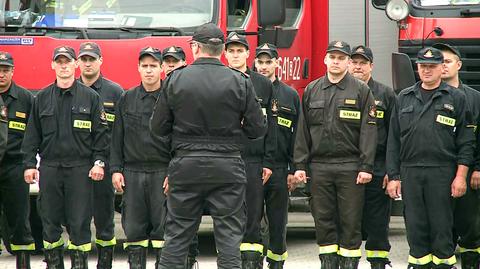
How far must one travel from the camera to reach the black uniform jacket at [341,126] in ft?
35.1

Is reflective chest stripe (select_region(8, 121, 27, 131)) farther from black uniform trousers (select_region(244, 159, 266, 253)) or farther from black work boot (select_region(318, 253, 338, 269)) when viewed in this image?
black work boot (select_region(318, 253, 338, 269))

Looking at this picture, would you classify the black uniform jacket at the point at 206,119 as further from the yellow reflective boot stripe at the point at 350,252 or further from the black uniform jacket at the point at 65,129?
the black uniform jacket at the point at 65,129

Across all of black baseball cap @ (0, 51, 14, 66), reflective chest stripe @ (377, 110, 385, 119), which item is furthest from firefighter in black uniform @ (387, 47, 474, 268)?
black baseball cap @ (0, 51, 14, 66)

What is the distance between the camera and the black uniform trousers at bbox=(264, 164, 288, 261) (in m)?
11.3

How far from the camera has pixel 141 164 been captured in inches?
433

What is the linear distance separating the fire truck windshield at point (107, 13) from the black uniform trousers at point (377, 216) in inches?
115

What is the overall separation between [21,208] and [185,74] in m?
3.14

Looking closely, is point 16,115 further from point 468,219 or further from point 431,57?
point 468,219

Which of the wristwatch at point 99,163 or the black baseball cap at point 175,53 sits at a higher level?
the black baseball cap at point 175,53

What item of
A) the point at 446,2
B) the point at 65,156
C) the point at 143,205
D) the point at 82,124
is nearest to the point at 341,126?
the point at 143,205

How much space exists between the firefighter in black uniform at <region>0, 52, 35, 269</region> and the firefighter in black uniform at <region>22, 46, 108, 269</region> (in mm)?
584

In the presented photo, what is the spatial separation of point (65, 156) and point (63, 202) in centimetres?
39

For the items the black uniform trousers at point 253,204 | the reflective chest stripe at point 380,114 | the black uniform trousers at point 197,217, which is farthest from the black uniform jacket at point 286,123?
the black uniform trousers at point 197,217

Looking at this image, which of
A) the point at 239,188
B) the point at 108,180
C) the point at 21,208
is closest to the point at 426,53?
the point at 239,188
